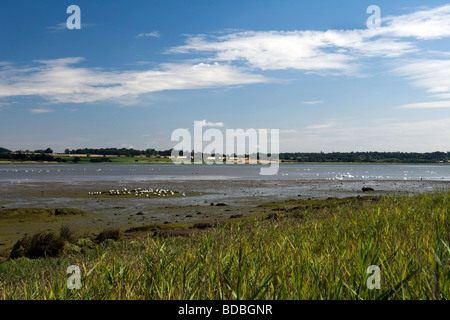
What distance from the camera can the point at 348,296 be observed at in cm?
345

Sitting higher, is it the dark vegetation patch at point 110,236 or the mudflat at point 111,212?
the dark vegetation patch at point 110,236

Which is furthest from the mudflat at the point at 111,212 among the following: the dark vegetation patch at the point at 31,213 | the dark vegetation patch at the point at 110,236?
the dark vegetation patch at the point at 110,236

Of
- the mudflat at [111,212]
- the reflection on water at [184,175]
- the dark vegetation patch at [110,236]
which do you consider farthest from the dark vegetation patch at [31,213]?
the reflection on water at [184,175]

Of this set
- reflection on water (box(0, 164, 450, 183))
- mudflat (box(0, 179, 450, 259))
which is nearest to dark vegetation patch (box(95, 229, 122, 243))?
mudflat (box(0, 179, 450, 259))

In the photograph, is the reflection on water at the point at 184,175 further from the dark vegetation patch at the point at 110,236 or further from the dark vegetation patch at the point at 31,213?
the dark vegetation patch at the point at 110,236

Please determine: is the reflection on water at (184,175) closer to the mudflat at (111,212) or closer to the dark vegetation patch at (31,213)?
the mudflat at (111,212)

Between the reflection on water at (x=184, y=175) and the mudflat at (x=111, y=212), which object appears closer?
the mudflat at (x=111, y=212)

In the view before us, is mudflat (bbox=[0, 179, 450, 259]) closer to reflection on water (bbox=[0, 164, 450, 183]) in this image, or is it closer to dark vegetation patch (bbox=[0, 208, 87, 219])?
dark vegetation patch (bbox=[0, 208, 87, 219])

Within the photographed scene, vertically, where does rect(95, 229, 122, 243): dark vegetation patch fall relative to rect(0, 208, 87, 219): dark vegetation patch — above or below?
above

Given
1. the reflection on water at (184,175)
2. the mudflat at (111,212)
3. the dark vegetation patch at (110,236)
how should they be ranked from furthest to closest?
the reflection on water at (184,175)
the mudflat at (111,212)
the dark vegetation patch at (110,236)

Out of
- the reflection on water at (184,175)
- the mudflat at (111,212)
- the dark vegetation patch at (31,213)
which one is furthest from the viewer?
the reflection on water at (184,175)

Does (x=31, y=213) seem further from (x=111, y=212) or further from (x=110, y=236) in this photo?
(x=110, y=236)
